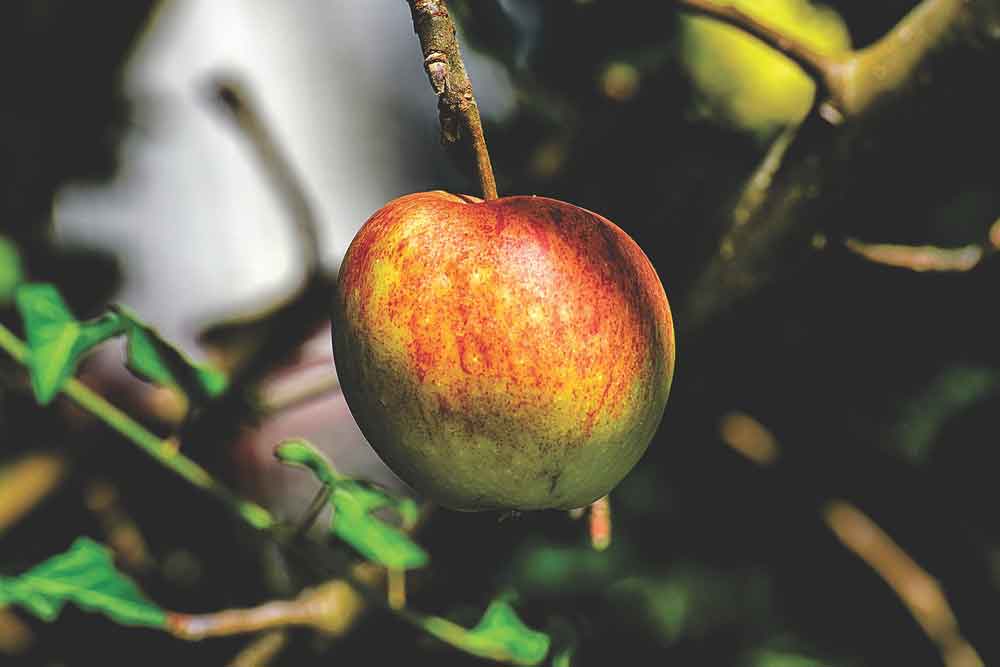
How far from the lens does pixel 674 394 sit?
2.63 feet

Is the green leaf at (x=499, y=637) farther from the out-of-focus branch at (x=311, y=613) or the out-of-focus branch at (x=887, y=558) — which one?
the out-of-focus branch at (x=887, y=558)

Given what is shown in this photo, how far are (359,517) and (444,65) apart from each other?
0.81ft

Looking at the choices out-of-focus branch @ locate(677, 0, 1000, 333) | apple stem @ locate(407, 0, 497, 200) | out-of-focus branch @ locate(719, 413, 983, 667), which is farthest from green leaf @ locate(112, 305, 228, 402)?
out-of-focus branch @ locate(719, 413, 983, 667)

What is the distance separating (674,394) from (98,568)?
0.45m

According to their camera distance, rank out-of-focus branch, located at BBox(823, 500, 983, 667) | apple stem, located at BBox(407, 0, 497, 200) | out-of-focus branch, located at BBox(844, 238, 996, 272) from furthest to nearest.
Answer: out-of-focus branch, located at BBox(823, 500, 983, 667)
out-of-focus branch, located at BBox(844, 238, 996, 272)
apple stem, located at BBox(407, 0, 497, 200)

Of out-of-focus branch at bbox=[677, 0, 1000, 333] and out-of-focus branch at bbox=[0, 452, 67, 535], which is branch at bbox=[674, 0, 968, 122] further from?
out-of-focus branch at bbox=[0, 452, 67, 535]

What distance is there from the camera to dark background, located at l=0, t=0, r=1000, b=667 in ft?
2.85

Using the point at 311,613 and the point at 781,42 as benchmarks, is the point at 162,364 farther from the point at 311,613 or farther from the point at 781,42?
the point at 781,42

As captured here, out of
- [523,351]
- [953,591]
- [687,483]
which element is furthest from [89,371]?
[953,591]

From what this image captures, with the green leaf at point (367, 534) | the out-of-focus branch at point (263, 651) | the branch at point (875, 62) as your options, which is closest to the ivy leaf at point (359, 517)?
the green leaf at point (367, 534)

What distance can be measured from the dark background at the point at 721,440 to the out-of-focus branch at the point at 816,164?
12 cm

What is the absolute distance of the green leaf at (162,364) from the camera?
543 millimetres

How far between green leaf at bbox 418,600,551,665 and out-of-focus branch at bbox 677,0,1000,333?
259 millimetres

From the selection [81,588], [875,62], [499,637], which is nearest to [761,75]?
[875,62]
